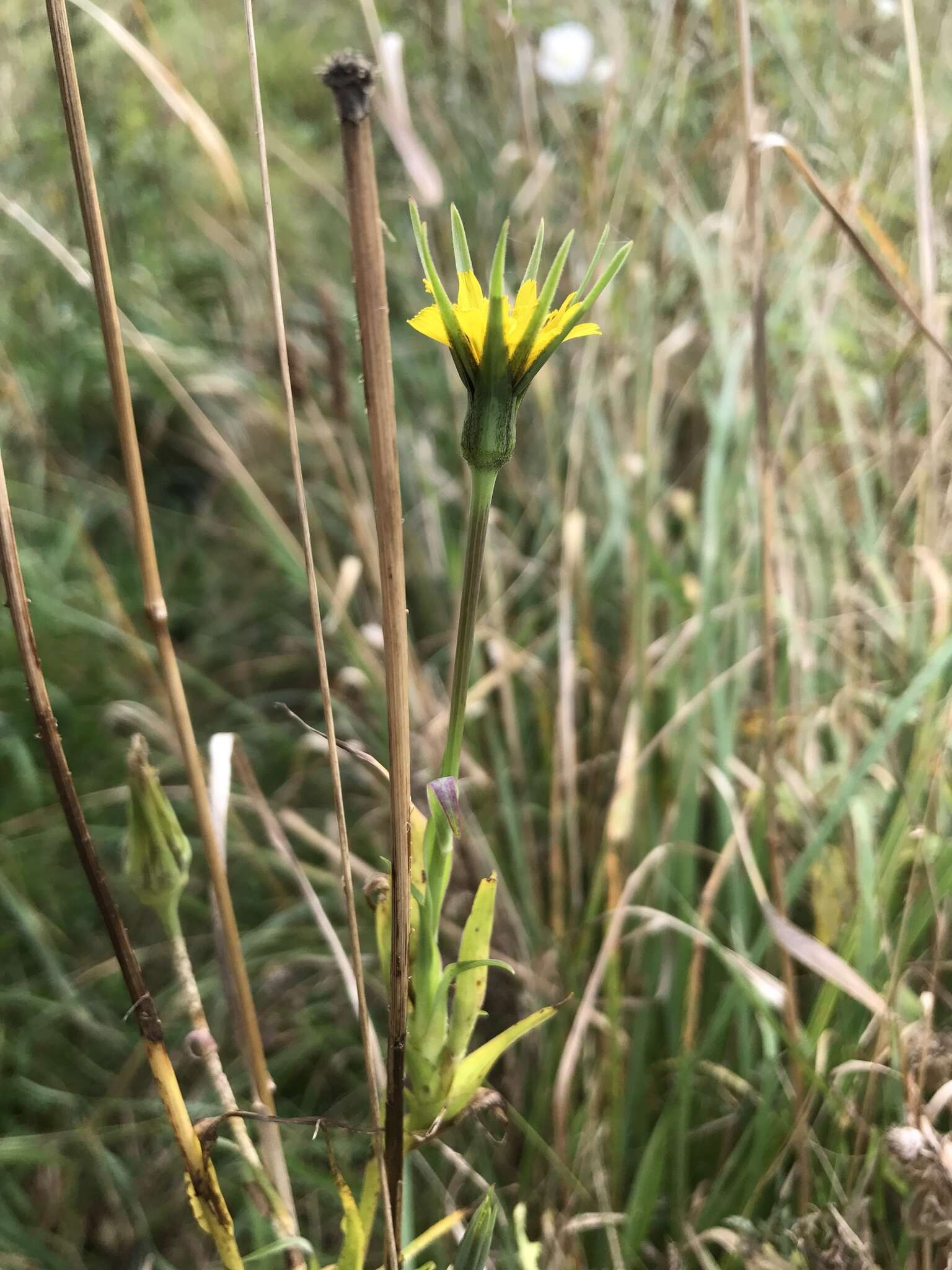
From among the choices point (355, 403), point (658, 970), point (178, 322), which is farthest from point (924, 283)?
A: point (178, 322)

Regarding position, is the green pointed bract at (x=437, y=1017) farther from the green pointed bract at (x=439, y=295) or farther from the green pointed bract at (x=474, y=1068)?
the green pointed bract at (x=439, y=295)

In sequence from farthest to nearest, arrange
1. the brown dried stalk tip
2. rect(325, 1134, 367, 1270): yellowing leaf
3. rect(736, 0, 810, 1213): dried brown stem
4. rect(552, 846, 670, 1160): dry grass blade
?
rect(552, 846, 670, 1160): dry grass blade < rect(736, 0, 810, 1213): dried brown stem < rect(325, 1134, 367, 1270): yellowing leaf < the brown dried stalk tip

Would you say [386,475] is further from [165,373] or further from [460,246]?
[165,373]

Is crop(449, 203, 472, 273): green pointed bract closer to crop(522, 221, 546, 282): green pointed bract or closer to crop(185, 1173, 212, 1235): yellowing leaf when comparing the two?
crop(522, 221, 546, 282): green pointed bract

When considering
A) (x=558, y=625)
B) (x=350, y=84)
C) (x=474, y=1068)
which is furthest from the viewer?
(x=558, y=625)

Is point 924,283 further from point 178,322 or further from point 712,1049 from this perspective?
point 178,322

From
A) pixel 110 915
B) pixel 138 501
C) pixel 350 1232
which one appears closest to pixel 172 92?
pixel 138 501

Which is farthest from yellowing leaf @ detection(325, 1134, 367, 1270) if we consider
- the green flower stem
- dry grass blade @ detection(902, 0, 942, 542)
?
dry grass blade @ detection(902, 0, 942, 542)
